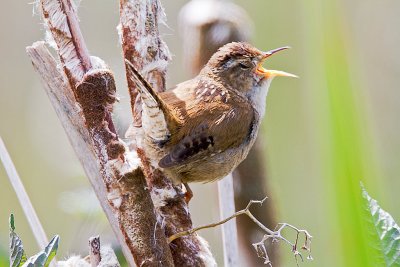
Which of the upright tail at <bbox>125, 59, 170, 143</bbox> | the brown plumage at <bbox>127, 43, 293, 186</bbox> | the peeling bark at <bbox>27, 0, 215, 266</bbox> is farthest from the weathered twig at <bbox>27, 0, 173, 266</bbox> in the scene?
the brown plumage at <bbox>127, 43, 293, 186</bbox>

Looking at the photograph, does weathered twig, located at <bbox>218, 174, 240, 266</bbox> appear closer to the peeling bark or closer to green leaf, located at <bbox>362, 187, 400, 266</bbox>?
the peeling bark

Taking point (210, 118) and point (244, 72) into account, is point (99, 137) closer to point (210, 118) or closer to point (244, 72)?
point (210, 118)

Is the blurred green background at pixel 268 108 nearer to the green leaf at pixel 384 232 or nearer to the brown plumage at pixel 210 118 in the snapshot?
the brown plumage at pixel 210 118

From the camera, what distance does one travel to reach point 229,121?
216 cm

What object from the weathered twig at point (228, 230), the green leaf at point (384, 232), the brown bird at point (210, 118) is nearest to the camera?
the green leaf at point (384, 232)

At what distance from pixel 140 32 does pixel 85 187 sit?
1.98 feet

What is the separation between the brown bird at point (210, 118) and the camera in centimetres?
196

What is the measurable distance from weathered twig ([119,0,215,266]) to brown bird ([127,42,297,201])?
0.29 ft

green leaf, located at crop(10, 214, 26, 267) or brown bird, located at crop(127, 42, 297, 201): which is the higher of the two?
green leaf, located at crop(10, 214, 26, 267)

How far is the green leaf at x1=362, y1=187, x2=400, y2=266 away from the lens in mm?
850

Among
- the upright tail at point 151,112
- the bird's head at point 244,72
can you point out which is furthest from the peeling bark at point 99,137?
the bird's head at point 244,72

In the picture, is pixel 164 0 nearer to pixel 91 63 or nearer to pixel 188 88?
pixel 188 88

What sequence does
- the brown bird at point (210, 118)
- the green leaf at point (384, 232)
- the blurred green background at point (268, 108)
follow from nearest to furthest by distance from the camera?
the green leaf at point (384, 232)
the brown bird at point (210, 118)
the blurred green background at point (268, 108)

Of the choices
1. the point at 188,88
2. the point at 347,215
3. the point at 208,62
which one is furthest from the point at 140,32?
the point at 347,215
